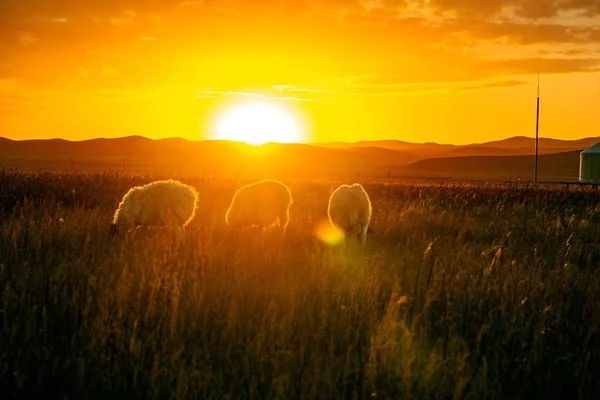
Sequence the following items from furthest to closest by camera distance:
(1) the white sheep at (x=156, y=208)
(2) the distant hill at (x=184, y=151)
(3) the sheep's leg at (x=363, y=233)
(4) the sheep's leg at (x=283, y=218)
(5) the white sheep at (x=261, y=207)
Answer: (2) the distant hill at (x=184, y=151) → (4) the sheep's leg at (x=283, y=218) → (5) the white sheep at (x=261, y=207) → (1) the white sheep at (x=156, y=208) → (3) the sheep's leg at (x=363, y=233)

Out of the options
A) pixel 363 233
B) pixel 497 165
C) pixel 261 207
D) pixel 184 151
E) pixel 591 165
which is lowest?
pixel 363 233

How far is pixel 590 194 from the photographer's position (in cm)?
1984

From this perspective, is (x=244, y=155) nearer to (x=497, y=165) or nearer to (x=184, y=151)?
(x=184, y=151)

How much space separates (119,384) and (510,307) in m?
3.71

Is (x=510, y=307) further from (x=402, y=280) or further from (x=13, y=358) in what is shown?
(x=13, y=358)

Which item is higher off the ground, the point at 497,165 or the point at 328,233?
the point at 497,165

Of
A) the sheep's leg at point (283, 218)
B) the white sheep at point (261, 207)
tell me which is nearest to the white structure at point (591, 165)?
the sheep's leg at point (283, 218)

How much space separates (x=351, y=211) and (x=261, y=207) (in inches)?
100

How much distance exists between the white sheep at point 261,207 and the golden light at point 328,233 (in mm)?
803

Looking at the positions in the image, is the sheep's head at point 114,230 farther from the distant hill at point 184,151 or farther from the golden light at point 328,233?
the distant hill at point 184,151

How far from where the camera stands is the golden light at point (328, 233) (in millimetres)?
10891

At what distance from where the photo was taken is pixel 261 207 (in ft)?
40.9

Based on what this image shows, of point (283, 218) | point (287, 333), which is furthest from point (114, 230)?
point (287, 333)

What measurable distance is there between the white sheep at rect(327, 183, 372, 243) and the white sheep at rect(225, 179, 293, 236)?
4.93ft
